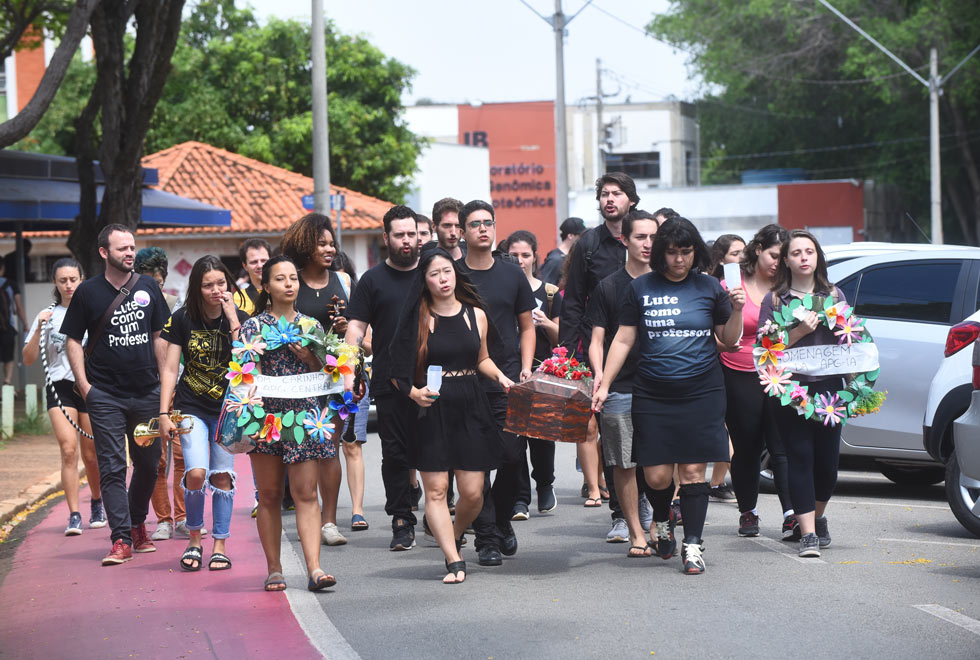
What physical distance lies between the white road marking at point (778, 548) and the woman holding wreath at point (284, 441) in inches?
107

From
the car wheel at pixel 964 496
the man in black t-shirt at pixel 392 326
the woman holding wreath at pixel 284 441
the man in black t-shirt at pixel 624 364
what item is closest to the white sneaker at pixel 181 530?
the man in black t-shirt at pixel 392 326

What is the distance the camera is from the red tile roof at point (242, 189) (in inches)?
1427

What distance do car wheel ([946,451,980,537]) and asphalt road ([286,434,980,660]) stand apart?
0.52 feet

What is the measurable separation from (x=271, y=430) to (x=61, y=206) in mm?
14605

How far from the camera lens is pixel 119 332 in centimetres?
892

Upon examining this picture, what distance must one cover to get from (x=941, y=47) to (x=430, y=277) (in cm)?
3765

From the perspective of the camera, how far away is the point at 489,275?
856cm

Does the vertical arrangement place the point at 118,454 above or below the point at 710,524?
above

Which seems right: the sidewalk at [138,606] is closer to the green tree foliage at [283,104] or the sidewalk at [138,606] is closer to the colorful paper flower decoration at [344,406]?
the colorful paper flower decoration at [344,406]

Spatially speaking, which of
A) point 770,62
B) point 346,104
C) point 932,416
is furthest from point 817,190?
point 932,416

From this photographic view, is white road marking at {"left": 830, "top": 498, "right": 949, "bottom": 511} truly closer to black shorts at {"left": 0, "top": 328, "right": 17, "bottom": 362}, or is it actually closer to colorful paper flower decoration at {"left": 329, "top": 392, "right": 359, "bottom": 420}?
colorful paper flower decoration at {"left": 329, "top": 392, "right": 359, "bottom": 420}

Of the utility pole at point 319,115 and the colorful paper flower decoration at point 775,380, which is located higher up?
the utility pole at point 319,115

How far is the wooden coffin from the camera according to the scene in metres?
7.66

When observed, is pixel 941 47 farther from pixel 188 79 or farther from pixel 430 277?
pixel 430 277
